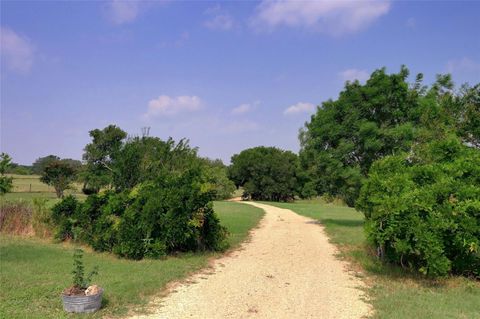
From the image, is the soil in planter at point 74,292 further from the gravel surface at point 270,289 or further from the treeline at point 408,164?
the treeline at point 408,164

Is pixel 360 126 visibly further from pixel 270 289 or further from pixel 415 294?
pixel 270 289

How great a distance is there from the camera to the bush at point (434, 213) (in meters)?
7.84

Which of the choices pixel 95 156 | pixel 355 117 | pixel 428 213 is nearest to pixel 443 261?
pixel 428 213

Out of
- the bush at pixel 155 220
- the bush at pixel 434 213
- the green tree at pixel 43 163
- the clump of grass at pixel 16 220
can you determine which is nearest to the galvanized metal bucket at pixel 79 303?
the bush at pixel 155 220

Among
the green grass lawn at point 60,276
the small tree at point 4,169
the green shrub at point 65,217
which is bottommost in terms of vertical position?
the green grass lawn at point 60,276

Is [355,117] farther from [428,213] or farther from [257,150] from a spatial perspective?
[257,150]

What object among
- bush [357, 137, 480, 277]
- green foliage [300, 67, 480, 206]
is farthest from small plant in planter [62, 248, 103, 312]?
green foliage [300, 67, 480, 206]

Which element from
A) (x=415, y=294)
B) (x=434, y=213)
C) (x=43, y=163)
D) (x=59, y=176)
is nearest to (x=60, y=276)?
(x=415, y=294)

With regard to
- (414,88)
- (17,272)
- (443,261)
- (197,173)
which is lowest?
(17,272)

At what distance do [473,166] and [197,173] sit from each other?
6984 mm

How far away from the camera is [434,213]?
26.1 feet

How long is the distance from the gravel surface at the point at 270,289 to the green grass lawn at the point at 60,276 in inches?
19.8

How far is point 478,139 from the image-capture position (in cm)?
1220

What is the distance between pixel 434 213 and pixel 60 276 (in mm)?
7651
